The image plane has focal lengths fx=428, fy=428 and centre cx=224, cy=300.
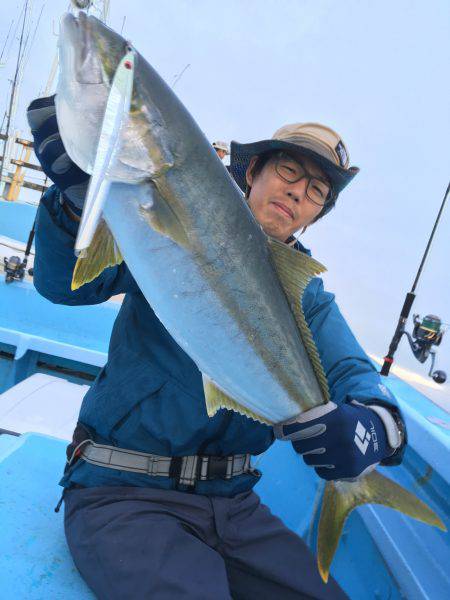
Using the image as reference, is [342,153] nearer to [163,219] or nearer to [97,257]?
[163,219]

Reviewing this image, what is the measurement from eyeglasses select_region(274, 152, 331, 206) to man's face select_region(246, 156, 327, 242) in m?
0.02

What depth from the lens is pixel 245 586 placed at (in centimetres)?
182

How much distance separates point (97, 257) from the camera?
136cm

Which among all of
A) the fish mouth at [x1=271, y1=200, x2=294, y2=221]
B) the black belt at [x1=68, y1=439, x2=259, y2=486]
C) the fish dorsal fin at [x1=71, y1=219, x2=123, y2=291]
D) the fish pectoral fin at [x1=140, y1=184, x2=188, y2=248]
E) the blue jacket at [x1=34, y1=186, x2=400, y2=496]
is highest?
the fish mouth at [x1=271, y1=200, x2=294, y2=221]

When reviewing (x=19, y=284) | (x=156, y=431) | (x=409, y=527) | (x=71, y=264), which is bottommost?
(x=19, y=284)

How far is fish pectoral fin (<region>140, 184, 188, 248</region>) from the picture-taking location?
1284 millimetres

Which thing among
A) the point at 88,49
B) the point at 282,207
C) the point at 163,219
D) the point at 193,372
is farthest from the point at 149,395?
the point at 88,49

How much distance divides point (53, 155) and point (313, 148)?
135 cm

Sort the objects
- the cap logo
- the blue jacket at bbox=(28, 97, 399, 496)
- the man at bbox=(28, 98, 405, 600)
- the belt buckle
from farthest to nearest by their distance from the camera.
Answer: the cap logo < the belt buckle < the blue jacket at bbox=(28, 97, 399, 496) < the man at bbox=(28, 98, 405, 600)

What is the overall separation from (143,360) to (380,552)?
1.77 m

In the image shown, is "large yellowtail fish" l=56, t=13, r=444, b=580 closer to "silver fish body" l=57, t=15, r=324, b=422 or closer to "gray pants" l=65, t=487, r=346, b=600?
"silver fish body" l=57, t=15, r=324, b=422

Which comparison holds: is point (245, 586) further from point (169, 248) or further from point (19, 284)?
point (19, 284)

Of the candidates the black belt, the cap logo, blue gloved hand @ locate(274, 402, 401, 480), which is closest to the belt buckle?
the black belt

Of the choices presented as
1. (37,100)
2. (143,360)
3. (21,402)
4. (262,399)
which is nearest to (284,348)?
(262,399)
